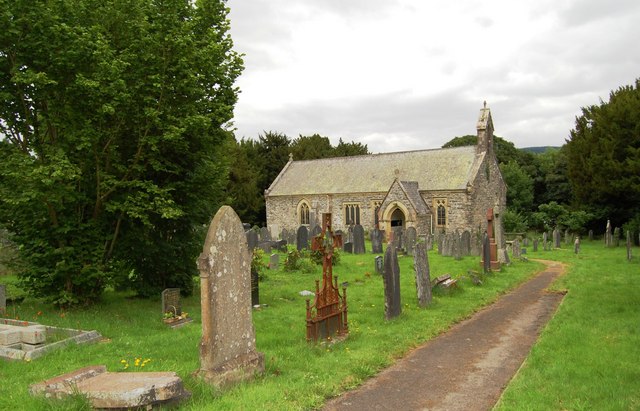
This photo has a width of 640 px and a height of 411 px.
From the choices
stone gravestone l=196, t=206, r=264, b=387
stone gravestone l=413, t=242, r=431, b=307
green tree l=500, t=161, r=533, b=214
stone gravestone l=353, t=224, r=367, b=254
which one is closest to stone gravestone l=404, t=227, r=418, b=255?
stone gravestone l=353, t=224, r=367, b=254

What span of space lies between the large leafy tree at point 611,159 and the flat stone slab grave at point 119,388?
27.2 meters

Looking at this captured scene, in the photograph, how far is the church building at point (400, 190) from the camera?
3077cm

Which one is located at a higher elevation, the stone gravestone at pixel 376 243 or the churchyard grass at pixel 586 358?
the stone gravestone at pixel 376 243

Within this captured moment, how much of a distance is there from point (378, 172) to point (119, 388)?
3227 centimetres

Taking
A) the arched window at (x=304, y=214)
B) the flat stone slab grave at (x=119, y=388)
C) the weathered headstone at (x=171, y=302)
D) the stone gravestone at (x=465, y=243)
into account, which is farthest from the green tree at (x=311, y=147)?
the flat stone slab grave at (x=119, y=388)

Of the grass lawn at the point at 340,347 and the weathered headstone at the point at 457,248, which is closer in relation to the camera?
the grass lawn at the point at 340,347

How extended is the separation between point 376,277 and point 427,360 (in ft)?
26.3

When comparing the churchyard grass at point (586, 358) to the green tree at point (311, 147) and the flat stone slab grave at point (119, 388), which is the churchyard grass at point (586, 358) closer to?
the flat stone slab grave at point (119, 388)

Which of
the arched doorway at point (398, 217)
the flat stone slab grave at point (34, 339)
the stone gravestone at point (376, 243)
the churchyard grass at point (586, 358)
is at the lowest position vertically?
the churchyard grass at point (586, 358)

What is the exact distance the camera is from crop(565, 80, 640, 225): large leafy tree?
26578mm

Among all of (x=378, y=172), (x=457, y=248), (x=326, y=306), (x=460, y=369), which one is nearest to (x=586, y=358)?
(x=460, y=369)

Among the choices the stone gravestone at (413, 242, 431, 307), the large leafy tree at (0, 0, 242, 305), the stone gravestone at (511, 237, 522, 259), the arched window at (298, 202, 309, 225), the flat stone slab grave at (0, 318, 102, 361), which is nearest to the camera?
the flat stone slab grave at (0, 318, 102, 361)

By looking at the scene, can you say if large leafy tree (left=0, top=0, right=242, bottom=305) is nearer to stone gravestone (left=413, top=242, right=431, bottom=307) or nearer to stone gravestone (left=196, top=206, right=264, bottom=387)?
stone gravestone (left=196, top=206, right=264, bottom=387)

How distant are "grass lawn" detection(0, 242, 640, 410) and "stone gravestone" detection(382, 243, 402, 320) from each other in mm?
236
